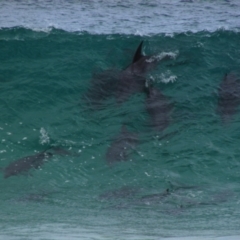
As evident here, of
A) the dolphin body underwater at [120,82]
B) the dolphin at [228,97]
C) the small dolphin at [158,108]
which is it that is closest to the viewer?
the small dolphin at [158,108]

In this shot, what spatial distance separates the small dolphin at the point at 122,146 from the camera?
1018 cm

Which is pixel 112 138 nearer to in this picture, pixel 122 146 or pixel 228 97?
pixel 122 146

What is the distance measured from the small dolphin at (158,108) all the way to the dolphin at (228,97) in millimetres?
844

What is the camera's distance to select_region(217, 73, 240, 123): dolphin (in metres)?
11.8

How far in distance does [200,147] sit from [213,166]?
0.62 metres

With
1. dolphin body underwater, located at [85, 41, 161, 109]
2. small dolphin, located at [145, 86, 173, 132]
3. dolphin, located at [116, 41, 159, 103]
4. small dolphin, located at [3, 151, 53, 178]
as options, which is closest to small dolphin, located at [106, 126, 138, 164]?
small dolphin, located at [145, 86, 173, 132]

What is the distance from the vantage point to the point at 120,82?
12438 mm

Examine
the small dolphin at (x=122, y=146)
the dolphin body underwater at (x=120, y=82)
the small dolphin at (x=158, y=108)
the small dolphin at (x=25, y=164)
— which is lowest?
the small dolphin at (x=25, y=164)

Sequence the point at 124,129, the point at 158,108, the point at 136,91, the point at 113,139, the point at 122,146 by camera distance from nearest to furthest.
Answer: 1. the point at 122,146
2. the point at 113,139
3. the point at 124,129
4. the point at 158,108
5. the point at 136,91

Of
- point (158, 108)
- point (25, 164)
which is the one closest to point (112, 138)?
point (158, 108)

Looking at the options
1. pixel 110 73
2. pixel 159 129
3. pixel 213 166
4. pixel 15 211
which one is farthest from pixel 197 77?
pixel 15 211

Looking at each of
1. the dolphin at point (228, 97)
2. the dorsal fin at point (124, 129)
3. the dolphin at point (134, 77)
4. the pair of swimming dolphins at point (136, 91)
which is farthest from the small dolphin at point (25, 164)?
the dolphin at point (228, 97)

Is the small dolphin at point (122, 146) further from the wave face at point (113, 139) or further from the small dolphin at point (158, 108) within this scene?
the small dolphin at point (158, 108)

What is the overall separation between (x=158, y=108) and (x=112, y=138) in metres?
1.28
